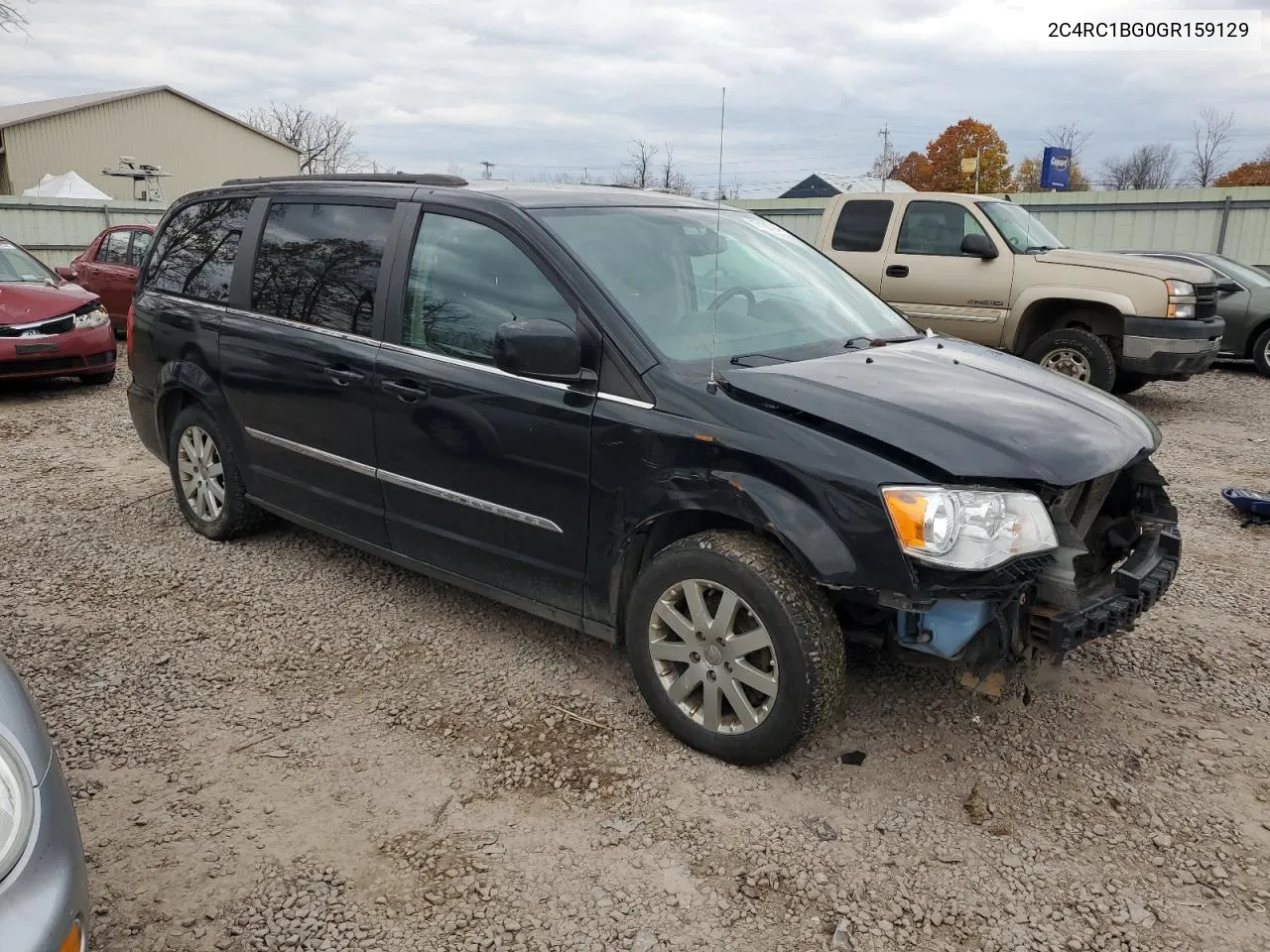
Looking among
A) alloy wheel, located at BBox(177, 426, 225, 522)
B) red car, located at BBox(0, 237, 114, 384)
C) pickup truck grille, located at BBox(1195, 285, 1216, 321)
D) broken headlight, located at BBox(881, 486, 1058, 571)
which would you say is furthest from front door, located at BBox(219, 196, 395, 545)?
pickup truck grille, located at BBox(1195, 285, 1216, 321)

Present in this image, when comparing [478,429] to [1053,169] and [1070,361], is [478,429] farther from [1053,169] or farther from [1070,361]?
[1053,169]

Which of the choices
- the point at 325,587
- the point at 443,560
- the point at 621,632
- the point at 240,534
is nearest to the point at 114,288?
the point at 240,534

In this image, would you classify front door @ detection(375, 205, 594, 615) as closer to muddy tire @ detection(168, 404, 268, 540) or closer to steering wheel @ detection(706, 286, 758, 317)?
steering wheel @ detection(706, 286, 758, 317)

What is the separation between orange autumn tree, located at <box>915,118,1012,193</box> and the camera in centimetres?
5362

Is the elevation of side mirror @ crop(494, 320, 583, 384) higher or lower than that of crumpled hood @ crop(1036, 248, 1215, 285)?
lower

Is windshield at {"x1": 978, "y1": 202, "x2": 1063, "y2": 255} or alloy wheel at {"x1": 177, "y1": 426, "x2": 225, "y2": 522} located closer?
alloy wheel at {"x1": 177, "y1": 426, "x2": 225, "y2": 522}

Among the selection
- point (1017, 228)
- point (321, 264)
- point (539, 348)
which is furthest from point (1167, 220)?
point (539, 348)

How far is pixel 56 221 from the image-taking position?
19953 mm

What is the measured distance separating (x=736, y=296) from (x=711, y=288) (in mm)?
110

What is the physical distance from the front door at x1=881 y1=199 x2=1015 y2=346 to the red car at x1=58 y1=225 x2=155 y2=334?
9.50m

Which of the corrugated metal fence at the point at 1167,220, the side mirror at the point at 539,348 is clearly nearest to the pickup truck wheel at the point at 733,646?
the side mirror at the point at 539,348

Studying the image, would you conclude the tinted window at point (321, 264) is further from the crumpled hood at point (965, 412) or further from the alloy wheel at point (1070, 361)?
the alloy wheel at point (1070, 361)

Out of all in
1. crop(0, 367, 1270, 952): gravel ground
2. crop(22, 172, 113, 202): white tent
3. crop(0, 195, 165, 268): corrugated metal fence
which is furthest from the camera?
crop(22, 172, 113, 202): white tent

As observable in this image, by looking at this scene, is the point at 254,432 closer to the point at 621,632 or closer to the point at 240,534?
the point at 240,534
